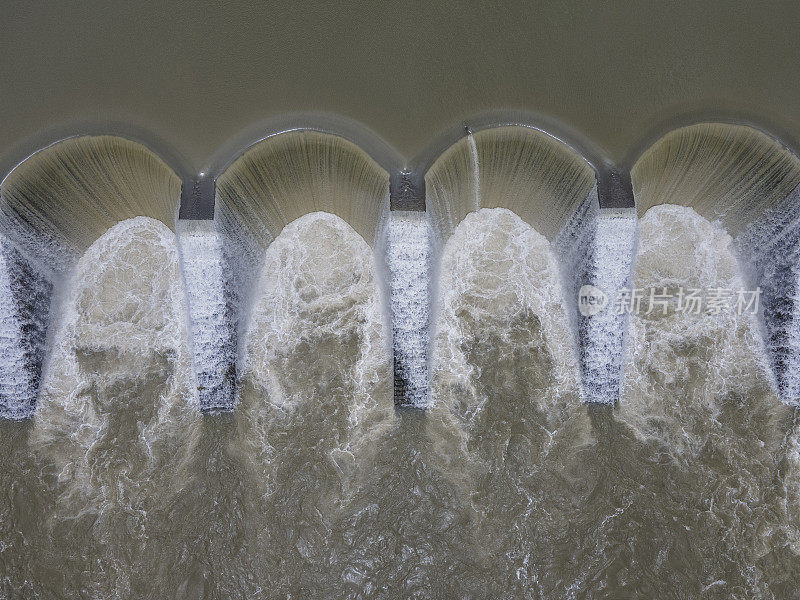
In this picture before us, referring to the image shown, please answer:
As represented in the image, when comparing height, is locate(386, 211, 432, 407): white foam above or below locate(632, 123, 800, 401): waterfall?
below

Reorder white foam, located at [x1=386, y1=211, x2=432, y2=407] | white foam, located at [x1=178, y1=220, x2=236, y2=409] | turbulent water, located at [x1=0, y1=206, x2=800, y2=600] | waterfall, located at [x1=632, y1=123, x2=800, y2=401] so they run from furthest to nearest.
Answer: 1. waterfall, located at [x1=632, y1=123, x2=800, y2=401]
2. white foam, located at [x1=386, y1=211, x2=432, y2=407]
3. white foam, located at [x1=178, y1=220, x2=236, y2=409]
4. turbulent water, located at [x1=0, y1=206, x2=800, y2=600]

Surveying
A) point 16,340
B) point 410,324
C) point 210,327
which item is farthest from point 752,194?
point 16,340

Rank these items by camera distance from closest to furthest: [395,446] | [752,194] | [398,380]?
[395,446], [398,380], [752,194]

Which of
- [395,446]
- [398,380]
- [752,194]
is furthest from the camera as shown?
[752,194]

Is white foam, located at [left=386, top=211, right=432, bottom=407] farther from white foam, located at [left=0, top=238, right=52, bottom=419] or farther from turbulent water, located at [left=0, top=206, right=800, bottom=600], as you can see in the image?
white foam, located at [left=0, top=238, right=52, bottom=419]

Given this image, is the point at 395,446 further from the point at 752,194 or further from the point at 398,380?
the point at 752,194

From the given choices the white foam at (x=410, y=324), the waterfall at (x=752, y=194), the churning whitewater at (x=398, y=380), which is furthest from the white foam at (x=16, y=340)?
the waterfall at (x=752, y=194)

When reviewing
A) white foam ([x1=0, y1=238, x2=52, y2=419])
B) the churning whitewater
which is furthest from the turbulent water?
white foam ([x1=0, y1=238, x2=52, y2=419])

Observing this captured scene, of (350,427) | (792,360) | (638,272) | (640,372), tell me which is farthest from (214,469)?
(792,360)

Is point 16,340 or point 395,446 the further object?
point 16,340
